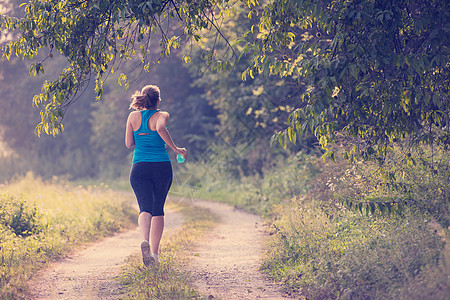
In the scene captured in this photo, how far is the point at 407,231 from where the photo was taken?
5523 mm

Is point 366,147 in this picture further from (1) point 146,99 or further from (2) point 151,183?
(1) point 146,99

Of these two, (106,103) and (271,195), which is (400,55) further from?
(106,103)

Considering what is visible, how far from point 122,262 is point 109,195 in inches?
300

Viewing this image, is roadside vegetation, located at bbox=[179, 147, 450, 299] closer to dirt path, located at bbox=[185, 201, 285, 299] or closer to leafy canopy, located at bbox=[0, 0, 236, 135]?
dirt path, located at bbox=[185, 201, 285, 299]

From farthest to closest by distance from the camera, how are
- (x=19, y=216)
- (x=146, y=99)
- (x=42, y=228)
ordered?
1. (x=42, y=228)
2. (x=19, y=216)
3. (x=146, y=99)

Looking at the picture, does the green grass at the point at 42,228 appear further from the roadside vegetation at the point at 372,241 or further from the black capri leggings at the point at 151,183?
the roadside vegetation at the point at 372,241

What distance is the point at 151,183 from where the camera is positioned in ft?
20.0

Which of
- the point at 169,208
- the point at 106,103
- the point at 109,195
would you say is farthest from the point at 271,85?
the point at 106,103

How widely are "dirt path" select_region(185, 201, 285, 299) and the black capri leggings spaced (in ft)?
3.36

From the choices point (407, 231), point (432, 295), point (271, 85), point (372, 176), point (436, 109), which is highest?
point (271, 85)

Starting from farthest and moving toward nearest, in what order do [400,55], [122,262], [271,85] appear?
[271,85] < [122,262] < [400,55]

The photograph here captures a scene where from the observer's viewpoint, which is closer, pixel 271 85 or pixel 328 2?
pixel 328 2

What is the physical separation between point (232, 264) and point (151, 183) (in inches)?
73.3

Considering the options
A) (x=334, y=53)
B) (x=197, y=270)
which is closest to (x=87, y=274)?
(x=197, y=270)
